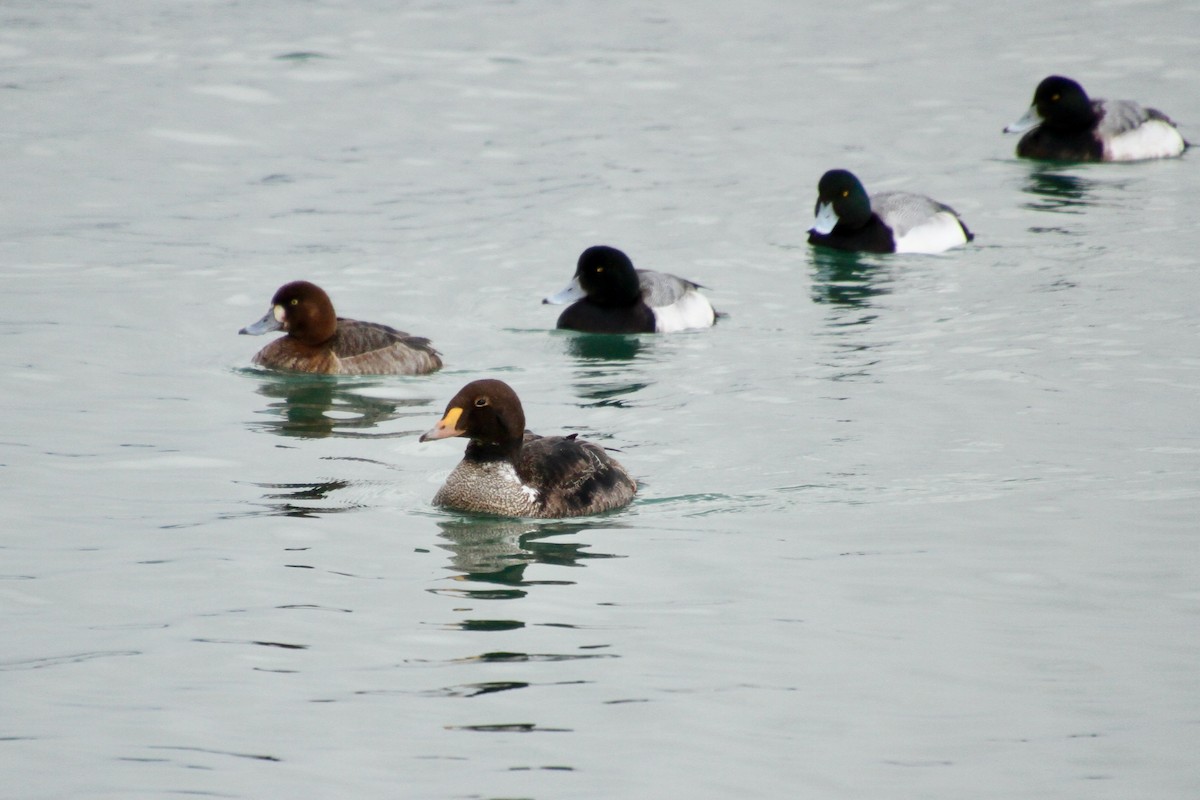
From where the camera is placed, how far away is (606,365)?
1496cm

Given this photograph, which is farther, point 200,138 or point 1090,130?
point 1090,130

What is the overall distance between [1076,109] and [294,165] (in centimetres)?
1031

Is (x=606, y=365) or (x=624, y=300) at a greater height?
(x=624, y=300)

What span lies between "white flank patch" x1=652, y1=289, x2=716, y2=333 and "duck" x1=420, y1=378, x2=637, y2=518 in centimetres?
562

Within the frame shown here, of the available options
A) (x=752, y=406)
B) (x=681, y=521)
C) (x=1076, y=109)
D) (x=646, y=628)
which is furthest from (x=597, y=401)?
(x=1076, y=109)

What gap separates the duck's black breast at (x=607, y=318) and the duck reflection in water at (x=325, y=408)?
2517mm

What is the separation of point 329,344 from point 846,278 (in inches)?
243

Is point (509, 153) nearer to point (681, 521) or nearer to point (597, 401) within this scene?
point (597, 401)

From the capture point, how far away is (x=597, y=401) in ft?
44.0

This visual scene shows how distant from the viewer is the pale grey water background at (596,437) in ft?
23.5

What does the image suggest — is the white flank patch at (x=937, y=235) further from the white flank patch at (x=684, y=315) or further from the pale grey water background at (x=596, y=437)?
→ the white flank patch at (x=684, y=315)

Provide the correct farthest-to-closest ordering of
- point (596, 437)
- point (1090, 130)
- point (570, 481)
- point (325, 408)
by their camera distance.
→ point (1090, 130) → point (325, 408) → point (596, 437) → point (570, 481)

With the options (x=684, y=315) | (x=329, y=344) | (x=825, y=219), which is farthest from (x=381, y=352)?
(x=825, y=219)

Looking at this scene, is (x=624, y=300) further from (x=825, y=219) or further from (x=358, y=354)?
(x=825, y=219)
